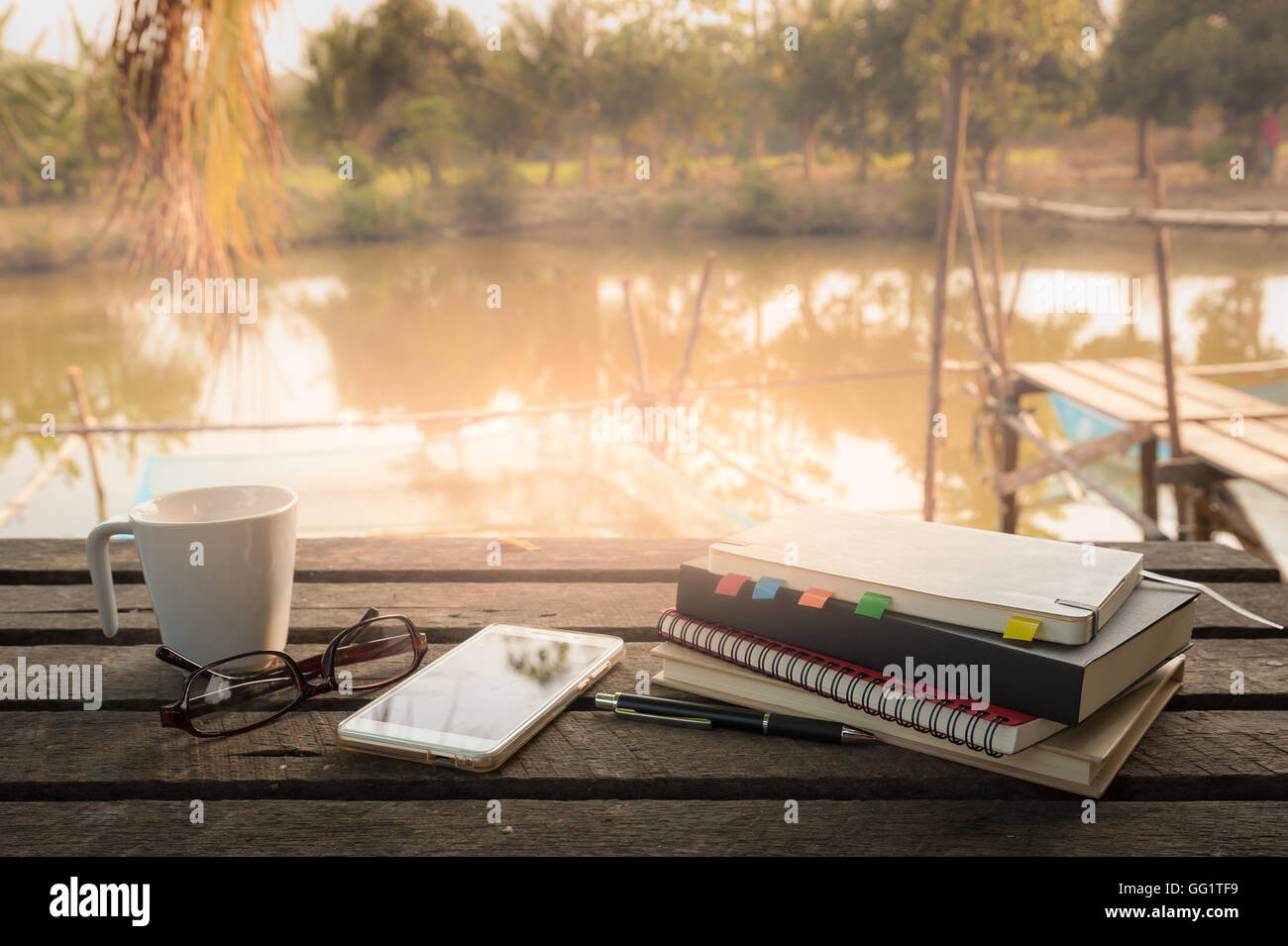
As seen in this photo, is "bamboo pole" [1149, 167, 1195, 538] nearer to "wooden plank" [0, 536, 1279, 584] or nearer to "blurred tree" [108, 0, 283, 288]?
"wooden plank" [0, 536, 1279, 584]

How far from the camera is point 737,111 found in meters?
18.4

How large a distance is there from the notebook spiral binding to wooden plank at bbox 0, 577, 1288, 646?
11cm

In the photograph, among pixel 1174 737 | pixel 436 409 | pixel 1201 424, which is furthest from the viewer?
pixel 436 409

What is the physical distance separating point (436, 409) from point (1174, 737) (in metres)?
9.86

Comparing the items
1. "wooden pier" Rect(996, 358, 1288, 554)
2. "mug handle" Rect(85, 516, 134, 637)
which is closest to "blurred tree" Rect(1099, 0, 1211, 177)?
"wooden pier" Rect(996, 358, 1288, 554)

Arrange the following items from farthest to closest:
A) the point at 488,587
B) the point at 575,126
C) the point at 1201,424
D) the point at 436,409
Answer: the point at 575,126 → the point at 436,409 → the point at 1201,424 → the point at 488,587

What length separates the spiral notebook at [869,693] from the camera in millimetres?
476

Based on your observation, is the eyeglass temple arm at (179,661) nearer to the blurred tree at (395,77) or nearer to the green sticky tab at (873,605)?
the green sticky tab at (873,605)

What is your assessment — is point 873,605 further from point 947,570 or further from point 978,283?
point 978,283

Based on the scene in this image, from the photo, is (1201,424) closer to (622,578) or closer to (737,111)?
(622,578)

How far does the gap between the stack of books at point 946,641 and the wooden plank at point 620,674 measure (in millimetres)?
27

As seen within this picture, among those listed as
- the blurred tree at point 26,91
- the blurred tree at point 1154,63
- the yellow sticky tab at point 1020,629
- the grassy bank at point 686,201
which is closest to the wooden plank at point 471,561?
the yellow sticky tab at point 1020,629

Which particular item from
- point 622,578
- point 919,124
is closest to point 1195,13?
point 919,124

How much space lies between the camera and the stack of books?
48 centimetres
